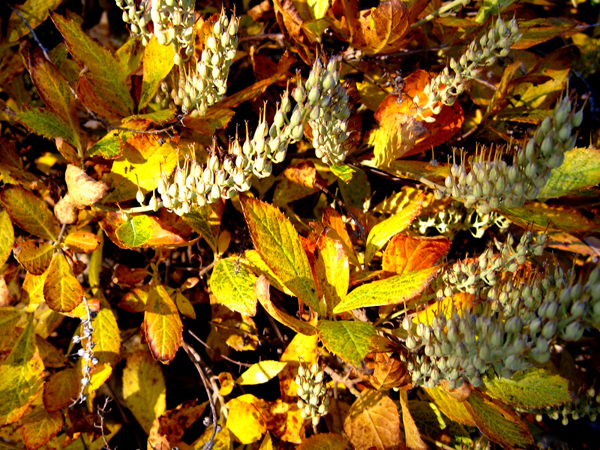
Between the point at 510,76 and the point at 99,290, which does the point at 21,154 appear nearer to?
the point at 99,290

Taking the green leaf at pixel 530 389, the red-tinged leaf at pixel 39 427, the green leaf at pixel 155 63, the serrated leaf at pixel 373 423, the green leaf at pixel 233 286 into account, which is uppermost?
the green leaf at pixel 155 63

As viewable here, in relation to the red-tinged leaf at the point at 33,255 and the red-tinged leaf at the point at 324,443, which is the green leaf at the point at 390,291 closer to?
the red-tinged leaf at the point at 324,443

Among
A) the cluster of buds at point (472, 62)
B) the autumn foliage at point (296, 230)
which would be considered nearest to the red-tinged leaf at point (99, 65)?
the autumn foliage at point (296, 230)

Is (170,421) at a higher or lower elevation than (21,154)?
lower

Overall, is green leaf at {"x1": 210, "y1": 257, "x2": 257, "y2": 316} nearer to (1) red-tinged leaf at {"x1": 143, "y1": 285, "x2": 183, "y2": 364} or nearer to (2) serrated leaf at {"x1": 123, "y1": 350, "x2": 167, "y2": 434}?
(1) red-tinged leaf at {"x1": 143, "y1": 285, "x2": 183, "y2": 364}

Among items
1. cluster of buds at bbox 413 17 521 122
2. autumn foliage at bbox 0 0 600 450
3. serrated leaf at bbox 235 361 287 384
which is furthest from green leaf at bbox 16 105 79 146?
cluster of buds at bbox 413 17 521 122

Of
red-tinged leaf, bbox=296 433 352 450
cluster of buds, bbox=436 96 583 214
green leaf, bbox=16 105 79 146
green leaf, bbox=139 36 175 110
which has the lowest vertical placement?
red-tinged leaf, bbox=296 433 352 450

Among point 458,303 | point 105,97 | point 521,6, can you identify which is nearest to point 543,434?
point 458,303
